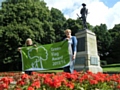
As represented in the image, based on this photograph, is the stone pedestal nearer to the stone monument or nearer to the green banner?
the stone monument

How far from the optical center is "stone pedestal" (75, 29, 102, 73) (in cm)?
1445

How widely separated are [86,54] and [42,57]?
18.5ft

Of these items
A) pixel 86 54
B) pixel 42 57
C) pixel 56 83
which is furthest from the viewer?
pixel 86 54

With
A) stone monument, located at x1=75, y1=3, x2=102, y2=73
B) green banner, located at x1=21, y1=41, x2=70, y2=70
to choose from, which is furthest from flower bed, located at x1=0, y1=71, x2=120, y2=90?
stone monument, located at x1=75, y1=3, x2=102, y2=73

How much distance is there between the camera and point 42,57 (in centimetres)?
941

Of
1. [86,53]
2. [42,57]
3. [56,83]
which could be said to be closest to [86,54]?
[86,53]

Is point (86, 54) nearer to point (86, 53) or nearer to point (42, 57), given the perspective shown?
point (86, 53)

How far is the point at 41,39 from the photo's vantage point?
131 ft

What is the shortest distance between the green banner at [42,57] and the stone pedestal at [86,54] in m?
5.27

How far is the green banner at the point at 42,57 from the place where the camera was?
911 centimetres

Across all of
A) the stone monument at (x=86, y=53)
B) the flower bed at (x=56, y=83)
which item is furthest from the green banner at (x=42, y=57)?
the stone monument at (x=86, y=53)

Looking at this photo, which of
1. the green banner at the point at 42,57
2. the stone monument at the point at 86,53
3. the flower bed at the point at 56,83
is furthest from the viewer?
the stone monument at the point at 86,53

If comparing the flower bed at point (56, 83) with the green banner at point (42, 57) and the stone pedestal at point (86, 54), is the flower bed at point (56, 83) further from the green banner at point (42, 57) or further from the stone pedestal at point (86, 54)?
the stone pedestal at point (86, 54)

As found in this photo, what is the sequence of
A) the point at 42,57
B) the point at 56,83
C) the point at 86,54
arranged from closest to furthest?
the point at 56,83
the point at 42,57
the point at 86,54
